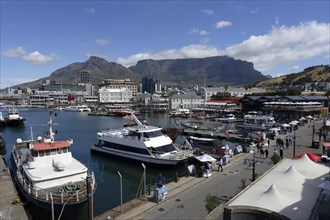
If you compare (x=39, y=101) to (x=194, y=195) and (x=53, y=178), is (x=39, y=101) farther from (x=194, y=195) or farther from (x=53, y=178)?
(x=194, y=195)

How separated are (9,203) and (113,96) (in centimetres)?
16578

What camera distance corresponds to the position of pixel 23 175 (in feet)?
71.7

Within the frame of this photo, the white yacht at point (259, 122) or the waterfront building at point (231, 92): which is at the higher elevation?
the waterfront building at point (231, 92)

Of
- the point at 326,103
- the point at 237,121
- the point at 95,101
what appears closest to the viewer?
the point at 237,121

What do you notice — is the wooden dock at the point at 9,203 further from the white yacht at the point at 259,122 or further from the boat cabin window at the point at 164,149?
the white yacht at the point at 259,122

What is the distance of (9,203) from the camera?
17.6m

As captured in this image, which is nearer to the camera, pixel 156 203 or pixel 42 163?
pixel 156 203

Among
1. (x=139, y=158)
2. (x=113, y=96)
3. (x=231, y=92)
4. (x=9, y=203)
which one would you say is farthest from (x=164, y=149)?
(x=113, y=96)

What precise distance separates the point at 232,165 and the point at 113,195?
1146cm

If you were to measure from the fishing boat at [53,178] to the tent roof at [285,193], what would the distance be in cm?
1022

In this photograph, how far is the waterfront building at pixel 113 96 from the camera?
581 feet

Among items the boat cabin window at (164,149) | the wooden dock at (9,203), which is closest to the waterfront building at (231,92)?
the boat cabin window at (164,149)

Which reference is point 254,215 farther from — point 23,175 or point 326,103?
point 326,103

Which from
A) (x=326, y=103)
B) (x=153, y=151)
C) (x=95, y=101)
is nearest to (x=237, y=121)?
(x=326, y=103)
